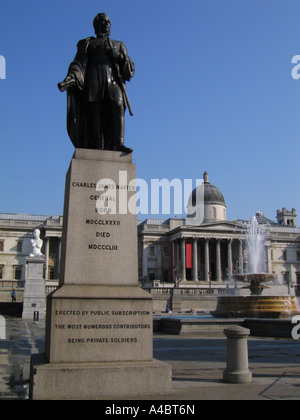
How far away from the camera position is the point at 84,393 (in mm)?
5770

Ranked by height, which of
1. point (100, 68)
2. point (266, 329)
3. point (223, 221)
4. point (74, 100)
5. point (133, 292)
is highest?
point (223, 221)

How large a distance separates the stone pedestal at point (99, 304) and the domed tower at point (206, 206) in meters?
85.8

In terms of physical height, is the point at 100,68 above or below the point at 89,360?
above

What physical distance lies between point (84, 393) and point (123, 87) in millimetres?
5065

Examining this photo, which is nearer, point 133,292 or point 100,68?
point 133,292

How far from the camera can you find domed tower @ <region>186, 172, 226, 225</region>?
9444cm

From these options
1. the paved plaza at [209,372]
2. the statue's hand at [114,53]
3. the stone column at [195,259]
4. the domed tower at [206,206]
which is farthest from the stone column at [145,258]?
the statue's hand at [114,53]

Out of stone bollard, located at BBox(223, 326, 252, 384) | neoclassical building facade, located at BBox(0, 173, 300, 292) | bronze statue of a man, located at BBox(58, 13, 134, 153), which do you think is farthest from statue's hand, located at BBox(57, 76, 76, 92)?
neoclassical building facade, located at BBox(0, 173, 300, 292)

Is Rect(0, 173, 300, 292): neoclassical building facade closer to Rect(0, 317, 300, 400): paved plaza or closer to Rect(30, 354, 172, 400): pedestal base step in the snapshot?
Rect(0, 317, 300, 400): paved plaza

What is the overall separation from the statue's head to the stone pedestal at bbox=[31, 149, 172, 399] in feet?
7.62

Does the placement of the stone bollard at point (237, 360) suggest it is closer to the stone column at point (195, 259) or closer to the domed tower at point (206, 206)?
the stone column at point (195, 259)

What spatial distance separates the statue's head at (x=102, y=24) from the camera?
7.98 meters
